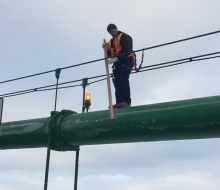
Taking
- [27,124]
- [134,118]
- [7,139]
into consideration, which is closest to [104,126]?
[134,118]

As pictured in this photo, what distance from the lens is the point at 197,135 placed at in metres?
5.09

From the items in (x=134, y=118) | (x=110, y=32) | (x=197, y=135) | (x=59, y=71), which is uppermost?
(x=110, y=32)

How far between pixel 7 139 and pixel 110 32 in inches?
108

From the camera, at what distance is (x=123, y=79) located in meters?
6.57

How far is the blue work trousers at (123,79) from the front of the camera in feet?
21.3

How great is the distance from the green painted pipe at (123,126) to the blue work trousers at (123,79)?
86 cm

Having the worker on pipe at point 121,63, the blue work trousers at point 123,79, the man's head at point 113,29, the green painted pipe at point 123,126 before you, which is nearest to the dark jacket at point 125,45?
the worker on pipe at point 121,63

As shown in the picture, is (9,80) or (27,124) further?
(9,80)

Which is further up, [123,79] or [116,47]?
[116,47]

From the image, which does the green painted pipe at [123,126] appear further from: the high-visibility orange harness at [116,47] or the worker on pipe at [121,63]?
the high-visibility orange harness at [116,47]

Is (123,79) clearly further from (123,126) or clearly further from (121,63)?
(123,126)

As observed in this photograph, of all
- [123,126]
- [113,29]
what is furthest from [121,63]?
[123,126]

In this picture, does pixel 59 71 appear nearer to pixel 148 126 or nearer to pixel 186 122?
pixel 148 126

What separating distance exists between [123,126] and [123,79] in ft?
4.43
